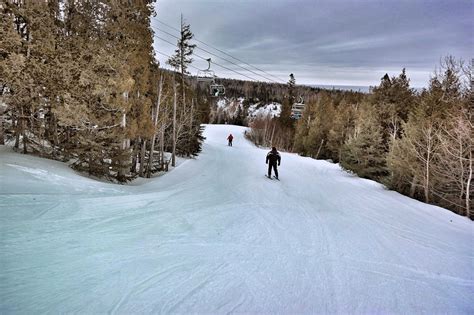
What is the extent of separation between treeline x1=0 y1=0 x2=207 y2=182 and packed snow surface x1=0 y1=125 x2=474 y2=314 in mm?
3396

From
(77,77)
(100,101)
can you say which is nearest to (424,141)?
(100,101)

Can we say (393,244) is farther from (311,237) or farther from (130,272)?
(130,272)

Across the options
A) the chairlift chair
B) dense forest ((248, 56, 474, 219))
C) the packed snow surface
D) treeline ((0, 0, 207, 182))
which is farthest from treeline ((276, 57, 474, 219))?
treeline ((0, 0, 207, 182))

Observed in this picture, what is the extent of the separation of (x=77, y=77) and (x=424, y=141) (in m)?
18.7

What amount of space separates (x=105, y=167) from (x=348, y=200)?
11.1 metres

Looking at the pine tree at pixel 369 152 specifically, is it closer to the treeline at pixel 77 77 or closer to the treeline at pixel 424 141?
the treeline at pixel 424 141

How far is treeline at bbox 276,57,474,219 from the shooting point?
47.3ft

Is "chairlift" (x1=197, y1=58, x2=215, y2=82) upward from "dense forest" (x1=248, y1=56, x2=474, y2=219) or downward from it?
upward

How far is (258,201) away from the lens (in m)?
10.6

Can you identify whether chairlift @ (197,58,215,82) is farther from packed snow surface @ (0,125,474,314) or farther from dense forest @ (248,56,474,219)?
packed snow surface @ (0,125,474,314)

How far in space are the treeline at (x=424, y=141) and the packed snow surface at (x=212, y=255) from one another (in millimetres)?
5475

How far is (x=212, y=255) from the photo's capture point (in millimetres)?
5617

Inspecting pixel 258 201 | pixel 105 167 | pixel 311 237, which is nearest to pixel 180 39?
pixel 105 167

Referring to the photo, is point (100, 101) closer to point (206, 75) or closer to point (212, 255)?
point (206, 75)
